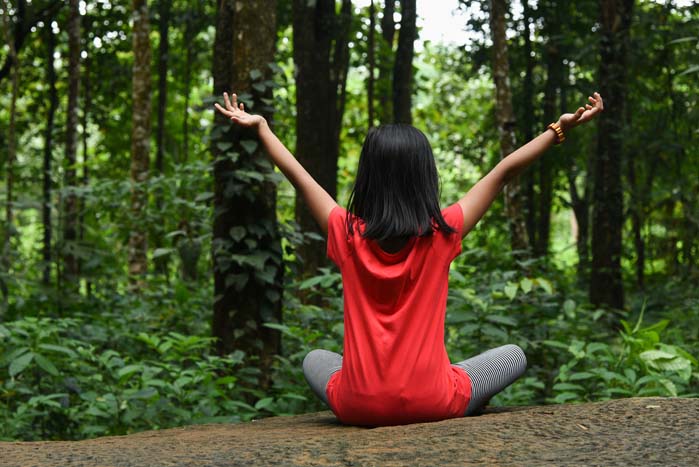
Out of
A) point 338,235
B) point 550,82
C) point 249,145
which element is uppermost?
point 550,82

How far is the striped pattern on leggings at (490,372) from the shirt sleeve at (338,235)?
2.74ft

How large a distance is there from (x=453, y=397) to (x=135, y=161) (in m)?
8.92

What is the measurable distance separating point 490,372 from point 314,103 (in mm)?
9142

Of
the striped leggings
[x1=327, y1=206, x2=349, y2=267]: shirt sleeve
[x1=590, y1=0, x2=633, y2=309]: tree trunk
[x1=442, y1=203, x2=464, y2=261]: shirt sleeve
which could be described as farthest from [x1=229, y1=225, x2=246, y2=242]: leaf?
[x1=590, y1=0, x2=633, y2=309]: tree trunk

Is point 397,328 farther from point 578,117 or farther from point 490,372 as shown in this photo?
point 578,117

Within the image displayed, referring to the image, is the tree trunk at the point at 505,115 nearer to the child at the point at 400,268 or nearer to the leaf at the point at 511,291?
the leaf at the point at 511,291

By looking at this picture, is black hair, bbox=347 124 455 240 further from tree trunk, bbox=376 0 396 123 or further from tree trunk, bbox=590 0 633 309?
tree trunk, bbox=376 0 396 123

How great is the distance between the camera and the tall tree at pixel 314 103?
12562 millimetres

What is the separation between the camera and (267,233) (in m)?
6.66

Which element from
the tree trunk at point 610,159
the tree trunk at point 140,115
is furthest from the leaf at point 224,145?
the tree trunk at point 610,159

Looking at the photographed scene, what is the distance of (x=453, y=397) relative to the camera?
3.82 metres

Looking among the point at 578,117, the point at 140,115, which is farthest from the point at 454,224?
the point at 140,115

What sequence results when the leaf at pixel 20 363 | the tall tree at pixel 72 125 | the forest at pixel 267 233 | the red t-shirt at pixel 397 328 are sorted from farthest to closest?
the tall tree at pixel 72 125 → the forest at pixel 267 233 → the leaf at pixel 20 363 → the red t-shirt at pixel 397 328

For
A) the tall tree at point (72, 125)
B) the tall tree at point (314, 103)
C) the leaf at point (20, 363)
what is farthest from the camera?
the tall tree at point (314, 103)
